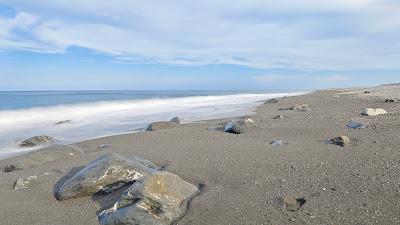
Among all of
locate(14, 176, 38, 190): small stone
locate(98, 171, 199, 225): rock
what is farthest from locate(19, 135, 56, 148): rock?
locate(98, 171, 199, 225): rock

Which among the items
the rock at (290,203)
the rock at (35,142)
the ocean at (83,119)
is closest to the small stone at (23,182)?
the rock at (290,203)

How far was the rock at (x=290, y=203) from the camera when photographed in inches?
144

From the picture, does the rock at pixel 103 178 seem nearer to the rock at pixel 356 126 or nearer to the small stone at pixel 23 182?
the small stone at pixel 23 182

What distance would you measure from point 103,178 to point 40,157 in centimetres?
255

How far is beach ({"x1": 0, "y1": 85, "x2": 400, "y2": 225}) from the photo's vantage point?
3.56m

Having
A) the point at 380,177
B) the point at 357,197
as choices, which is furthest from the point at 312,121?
the point at 357,197

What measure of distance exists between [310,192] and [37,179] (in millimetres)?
3552

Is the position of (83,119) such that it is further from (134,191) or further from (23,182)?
(134,191)

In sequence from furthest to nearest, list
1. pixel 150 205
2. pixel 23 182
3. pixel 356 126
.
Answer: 1. pixel 356 126
2. pixel 23 182
3. pixel 150 205

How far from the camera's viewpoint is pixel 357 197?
12.1 ft

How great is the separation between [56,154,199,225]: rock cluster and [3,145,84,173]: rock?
6.90 ft

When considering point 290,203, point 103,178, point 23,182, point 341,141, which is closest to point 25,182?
point 23,182

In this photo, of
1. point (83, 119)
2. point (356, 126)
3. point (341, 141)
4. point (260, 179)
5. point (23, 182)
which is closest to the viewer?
point (260, 179)

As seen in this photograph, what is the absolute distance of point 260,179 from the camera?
177 inches
